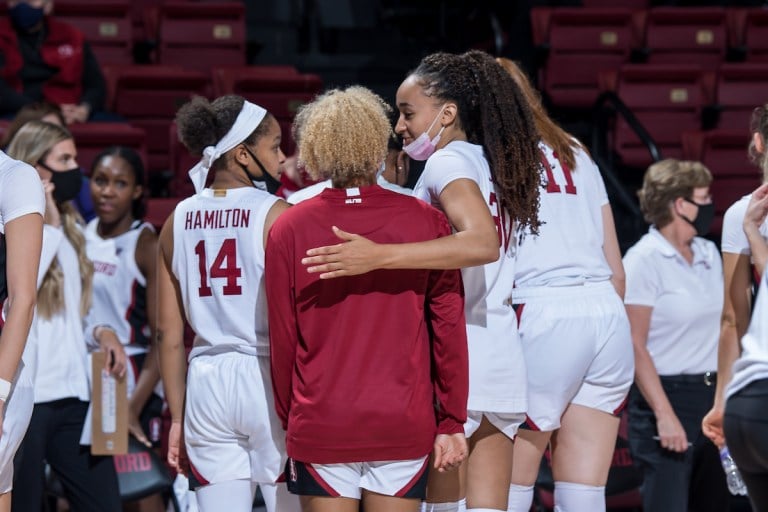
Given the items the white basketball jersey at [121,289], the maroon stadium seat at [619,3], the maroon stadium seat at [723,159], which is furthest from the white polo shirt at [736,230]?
the maroon stadium seat at [619,3]

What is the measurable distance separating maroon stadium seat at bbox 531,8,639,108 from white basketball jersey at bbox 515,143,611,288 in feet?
16.3

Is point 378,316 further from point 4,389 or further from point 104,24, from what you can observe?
point 104,24

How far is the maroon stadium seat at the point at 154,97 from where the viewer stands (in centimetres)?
765

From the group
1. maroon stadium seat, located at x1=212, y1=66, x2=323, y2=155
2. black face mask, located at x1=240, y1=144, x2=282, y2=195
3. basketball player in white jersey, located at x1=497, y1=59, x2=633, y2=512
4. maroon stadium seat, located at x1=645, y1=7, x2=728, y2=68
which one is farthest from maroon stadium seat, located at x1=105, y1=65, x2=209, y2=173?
basketball player in white jersey, located at x1=497, y1=59, x2=633, y2=512

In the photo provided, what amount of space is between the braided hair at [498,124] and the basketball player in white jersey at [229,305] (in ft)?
1.76

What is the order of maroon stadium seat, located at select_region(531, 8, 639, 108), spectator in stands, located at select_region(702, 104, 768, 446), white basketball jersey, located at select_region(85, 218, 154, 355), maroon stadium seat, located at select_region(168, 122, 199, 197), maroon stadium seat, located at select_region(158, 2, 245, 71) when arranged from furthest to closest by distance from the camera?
maroon stadium seat, located at select_region(158, 2, 245, 71)
maroon stadium seat, located at select_region(531, 8, 639, 108)
maroon stadium seat, located at select_region(168, 122, 199, 197)
white basketball jersey, located at select_region(85, 218, 154, 355)
spectator in stands, located at select_region(702, 104, 768, 446)

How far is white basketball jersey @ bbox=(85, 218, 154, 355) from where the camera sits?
4.92m

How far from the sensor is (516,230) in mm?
3432

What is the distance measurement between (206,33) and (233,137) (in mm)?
5493

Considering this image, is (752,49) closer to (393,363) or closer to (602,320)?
(602,320)

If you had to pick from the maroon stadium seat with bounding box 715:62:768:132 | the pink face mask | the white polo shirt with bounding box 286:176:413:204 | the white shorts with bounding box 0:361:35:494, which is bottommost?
the white shorts with bounding box 0:361:35:494

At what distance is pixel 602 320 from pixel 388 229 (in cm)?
91

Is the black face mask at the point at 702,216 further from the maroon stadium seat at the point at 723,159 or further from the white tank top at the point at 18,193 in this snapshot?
the white tank top at the point at 18,193

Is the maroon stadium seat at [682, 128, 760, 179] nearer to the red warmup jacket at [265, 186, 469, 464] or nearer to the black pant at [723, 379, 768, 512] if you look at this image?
the red warmup jacket at [265, 186, 469, 464]
